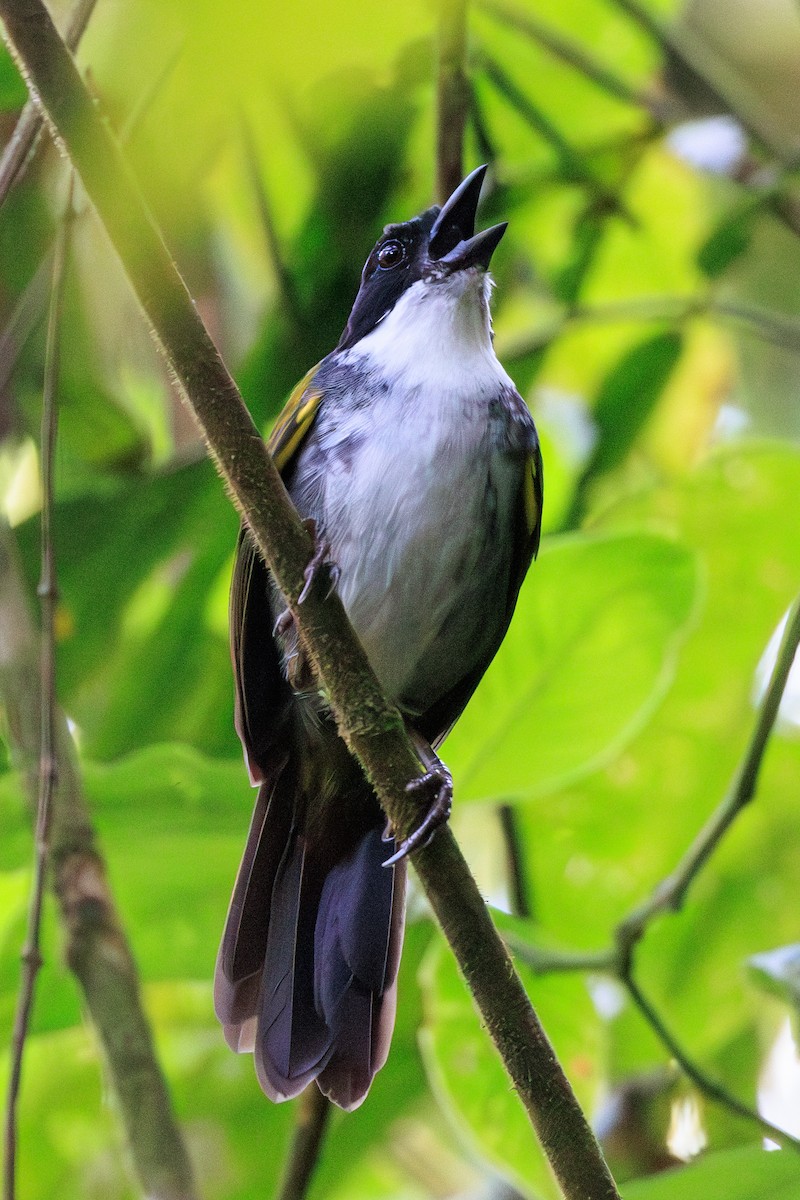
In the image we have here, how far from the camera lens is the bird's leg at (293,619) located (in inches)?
56.6

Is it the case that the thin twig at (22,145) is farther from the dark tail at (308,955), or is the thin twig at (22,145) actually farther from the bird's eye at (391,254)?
the dark tail at (308,955)

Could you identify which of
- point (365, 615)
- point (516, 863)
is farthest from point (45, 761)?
point (516, 863)

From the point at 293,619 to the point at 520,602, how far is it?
2.60 ft

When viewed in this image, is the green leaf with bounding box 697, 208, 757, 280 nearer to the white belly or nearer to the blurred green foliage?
the blurred green foliage

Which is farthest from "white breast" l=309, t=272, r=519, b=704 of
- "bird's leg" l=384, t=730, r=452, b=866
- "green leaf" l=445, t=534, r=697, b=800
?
"bird's leg" l=384, t=730, r=452, b=866

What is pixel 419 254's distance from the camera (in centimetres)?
273

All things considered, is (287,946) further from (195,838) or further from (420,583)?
(420,583)

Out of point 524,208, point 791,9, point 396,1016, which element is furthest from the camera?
point 791,9

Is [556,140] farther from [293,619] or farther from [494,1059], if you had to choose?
[494,1059]

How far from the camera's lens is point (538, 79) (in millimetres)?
3197

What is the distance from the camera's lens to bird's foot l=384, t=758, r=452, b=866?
64.1 inches

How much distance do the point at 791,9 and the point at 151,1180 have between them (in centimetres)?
336

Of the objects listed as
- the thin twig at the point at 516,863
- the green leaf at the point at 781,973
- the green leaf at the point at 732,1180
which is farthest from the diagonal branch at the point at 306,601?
the thin twig at the point at 516,863

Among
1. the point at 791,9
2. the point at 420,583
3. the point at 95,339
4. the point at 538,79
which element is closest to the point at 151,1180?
the point at 420,583
